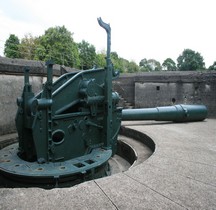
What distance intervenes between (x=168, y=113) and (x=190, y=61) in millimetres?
41036

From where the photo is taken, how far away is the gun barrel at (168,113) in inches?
238

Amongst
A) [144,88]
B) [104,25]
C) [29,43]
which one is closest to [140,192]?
[104,25]

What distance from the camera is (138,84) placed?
32.0ft

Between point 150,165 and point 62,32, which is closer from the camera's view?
point 150,165

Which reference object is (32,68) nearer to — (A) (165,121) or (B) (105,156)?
(B) (105,156)

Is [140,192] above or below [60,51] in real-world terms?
below

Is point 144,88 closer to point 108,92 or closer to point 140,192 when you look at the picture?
point 108,92

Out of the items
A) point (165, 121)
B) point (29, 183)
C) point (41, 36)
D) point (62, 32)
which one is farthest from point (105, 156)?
point (62, 32)

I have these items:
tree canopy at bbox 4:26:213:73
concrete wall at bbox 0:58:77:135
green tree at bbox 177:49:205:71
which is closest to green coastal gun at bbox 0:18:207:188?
concrete wall at bbox 0:58:77:135

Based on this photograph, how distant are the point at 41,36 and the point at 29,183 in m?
34.9

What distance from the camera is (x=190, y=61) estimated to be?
43.5 m

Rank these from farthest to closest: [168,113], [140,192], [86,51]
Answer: [86,51], [168,113], [140,192]

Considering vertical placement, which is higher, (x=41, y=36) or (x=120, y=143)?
(x=41, y=36)

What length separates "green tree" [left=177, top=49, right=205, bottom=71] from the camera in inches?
1667
